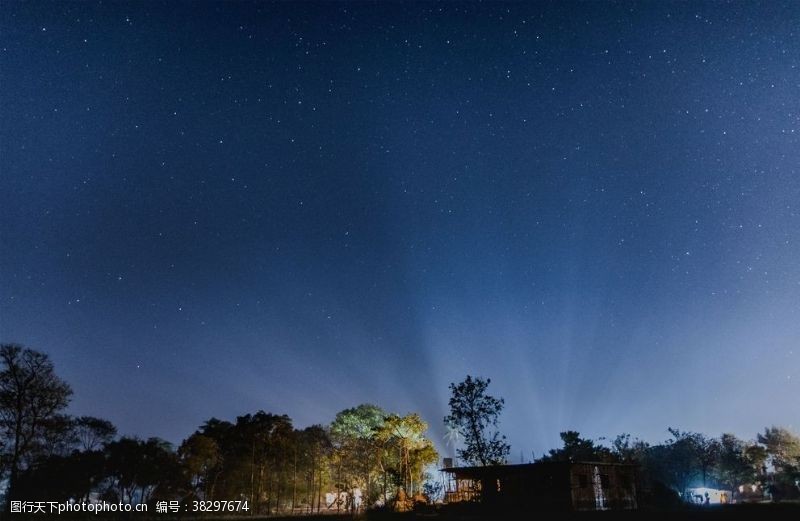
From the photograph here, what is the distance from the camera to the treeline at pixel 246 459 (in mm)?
41781

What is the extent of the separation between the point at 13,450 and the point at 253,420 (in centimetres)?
1948

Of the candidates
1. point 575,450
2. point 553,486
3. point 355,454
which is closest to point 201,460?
point 355,454

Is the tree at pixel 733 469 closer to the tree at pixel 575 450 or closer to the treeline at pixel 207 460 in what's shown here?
the tree at pixel 575 450

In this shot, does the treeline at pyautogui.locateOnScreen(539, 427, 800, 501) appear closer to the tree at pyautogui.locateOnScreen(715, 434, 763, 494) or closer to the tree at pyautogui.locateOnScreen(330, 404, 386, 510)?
the tree at pyautogui.locateOnScreen(715, 434, 763, 494)

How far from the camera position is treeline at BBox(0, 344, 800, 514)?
4178 centimetres

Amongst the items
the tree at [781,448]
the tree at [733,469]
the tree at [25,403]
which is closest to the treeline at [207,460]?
the tree at [25,403]

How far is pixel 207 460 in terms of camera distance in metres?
50.2

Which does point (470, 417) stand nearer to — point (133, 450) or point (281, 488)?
point (281, 488)

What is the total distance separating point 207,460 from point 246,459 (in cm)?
342

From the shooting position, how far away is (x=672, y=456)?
74.4 m

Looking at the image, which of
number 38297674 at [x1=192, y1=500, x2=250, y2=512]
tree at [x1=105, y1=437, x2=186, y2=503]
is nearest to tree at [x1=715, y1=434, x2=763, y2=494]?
number 38297674 at [x1=192, y1=500, x2=250, y2=512]

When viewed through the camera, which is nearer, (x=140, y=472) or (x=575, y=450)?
(x=140, y=472)

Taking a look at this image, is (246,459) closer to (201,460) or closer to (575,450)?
(201,460)

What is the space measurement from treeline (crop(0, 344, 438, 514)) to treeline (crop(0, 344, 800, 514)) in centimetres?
9
